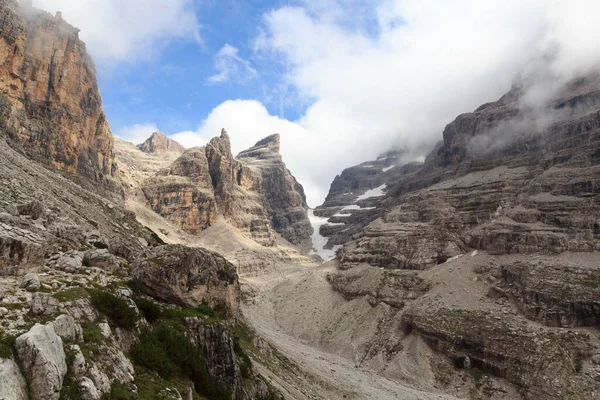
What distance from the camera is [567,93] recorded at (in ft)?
536

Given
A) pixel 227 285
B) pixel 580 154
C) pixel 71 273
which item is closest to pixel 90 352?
pixel 71 273

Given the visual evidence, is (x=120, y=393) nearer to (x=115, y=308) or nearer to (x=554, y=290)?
(x=115, y=308)

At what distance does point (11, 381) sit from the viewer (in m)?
10.2

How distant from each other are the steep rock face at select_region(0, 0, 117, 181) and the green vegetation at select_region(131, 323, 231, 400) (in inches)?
3061

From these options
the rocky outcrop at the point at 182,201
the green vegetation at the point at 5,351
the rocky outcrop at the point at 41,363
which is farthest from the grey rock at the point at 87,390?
the rocky outcrop at the point at 182,201

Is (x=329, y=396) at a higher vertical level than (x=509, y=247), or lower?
lower

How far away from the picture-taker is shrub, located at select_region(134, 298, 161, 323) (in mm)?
21234

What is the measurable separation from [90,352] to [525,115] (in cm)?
19455

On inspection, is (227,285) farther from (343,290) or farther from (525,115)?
(525,115)

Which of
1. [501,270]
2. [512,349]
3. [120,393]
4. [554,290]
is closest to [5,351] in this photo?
[120,393]

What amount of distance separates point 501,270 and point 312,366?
184 ft

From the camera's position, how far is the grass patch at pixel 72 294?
15.6 meters

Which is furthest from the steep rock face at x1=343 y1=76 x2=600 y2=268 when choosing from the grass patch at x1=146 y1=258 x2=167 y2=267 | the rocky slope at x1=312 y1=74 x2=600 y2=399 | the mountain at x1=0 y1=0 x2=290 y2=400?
the grass patch at x1=146 y1=258 x2=167 y2=267

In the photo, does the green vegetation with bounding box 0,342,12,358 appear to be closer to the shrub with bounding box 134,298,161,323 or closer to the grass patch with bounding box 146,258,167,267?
the shrub with bounding box 134,298,161,323
